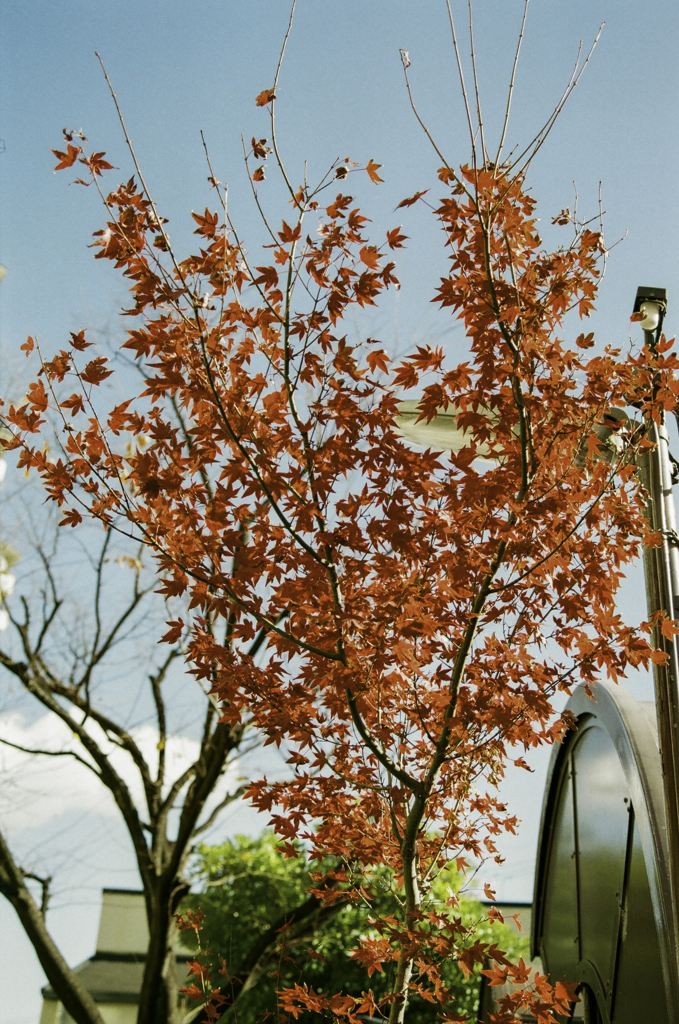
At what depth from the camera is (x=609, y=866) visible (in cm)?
543

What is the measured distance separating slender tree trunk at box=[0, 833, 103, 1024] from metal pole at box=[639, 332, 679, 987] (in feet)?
20.0

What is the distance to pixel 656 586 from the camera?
439 centimetres

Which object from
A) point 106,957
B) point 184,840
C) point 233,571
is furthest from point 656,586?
point 106,957

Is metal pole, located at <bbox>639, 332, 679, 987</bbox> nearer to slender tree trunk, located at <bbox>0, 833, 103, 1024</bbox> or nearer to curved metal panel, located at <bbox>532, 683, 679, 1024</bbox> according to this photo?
curved metal panel, located at <bbox>532, 683, 679, 1024</bbox>

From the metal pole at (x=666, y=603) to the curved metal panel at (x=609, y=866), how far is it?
1.39 ft

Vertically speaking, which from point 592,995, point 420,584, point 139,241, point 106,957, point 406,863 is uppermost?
point 139,241

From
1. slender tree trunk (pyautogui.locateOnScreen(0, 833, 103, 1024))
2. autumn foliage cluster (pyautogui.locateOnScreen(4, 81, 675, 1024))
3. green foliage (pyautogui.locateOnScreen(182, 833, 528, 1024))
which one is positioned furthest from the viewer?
green foliage (pyautogui.locateOnScreen(182, 833, 528, 1024))

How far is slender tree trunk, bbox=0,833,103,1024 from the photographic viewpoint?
7.79 metres

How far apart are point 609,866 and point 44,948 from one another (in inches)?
220

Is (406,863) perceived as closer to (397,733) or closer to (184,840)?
(397,733)

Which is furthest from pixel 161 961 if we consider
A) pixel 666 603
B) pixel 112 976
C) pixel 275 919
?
pixel 112 976

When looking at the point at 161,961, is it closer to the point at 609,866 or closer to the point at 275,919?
the point at 275,919

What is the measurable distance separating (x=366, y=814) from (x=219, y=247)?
2.92 metres

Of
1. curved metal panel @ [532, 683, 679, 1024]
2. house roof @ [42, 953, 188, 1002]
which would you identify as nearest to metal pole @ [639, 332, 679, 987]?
curved metal panel @ [532, 683, 679, 1024]
